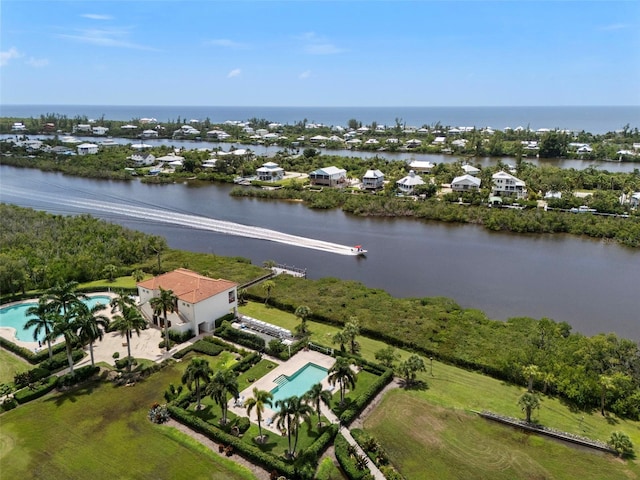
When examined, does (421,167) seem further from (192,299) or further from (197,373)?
(197,373)

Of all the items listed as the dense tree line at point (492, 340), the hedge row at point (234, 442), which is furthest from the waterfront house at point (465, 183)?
the hedge row at point (234, 442)

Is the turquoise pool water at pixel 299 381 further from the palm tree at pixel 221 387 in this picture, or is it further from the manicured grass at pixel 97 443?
the manicured grass at pixel 97 443

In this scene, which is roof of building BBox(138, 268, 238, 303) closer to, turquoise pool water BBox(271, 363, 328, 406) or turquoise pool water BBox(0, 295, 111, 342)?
turquoise pool water BBox(0, 295, 111, 342)

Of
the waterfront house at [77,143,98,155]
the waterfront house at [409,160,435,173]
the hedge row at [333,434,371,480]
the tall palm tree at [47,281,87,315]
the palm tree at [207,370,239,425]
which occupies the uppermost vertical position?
the waterfront house at [77,143,98,155]

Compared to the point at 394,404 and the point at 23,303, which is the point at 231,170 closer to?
the point at 23,303

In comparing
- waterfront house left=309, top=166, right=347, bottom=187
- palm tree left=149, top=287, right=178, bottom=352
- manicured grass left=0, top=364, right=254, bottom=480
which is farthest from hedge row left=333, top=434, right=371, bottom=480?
waterfront house left=309, top=166, right=347, bottom=187

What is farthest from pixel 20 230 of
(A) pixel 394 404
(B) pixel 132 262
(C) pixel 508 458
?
(C) pixel 508 458
